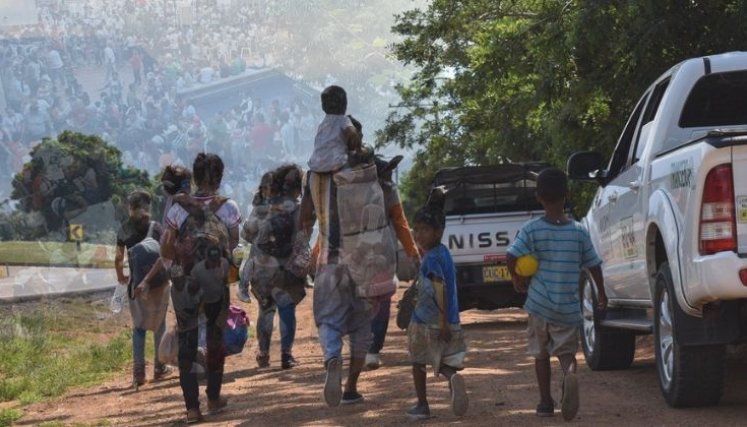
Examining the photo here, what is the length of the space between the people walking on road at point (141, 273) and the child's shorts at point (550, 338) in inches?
209

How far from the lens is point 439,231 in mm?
8781

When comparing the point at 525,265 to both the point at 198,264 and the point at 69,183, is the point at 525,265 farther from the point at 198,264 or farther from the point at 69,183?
the point at 69,183

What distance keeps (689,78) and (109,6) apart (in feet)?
556

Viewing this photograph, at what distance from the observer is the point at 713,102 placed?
32.3ft

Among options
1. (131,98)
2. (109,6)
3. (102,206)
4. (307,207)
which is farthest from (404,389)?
(109,6)

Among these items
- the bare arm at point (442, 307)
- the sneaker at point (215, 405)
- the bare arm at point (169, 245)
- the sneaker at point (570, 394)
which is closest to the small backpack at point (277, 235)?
the sneaker at point (215, 405)

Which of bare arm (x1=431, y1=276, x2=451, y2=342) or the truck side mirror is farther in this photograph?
the truck side mirror

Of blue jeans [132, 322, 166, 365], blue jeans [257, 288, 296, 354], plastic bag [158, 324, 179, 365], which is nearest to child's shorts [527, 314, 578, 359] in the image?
plastic bag [158, 324, 179, 365]

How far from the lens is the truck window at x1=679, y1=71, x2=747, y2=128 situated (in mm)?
9805

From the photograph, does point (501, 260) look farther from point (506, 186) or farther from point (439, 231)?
point (439, 231)

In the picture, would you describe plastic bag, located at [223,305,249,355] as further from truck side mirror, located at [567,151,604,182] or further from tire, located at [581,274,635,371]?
truck side mirror, located at [567,151,604,182]

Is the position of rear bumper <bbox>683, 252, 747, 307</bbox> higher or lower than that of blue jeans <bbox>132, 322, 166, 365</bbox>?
higher

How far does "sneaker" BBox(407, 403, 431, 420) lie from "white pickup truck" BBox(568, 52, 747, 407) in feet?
4.76

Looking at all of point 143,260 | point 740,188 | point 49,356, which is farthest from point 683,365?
point 49,356
